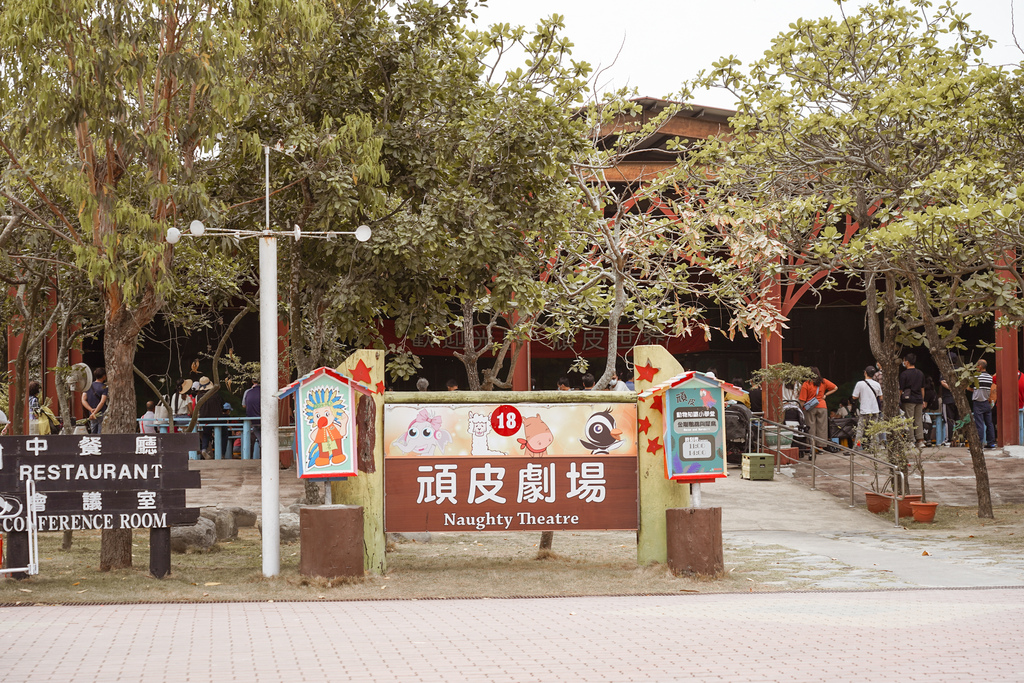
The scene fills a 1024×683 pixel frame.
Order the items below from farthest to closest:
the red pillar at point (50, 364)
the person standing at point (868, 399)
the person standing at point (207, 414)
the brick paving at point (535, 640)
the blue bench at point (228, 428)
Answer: the person standing at point (207, 414)
the blue bench at point (228, 428)
the red pillar at point (50, 364)
the person standing at point (868, 399)
the brick paving at point (535, 640)

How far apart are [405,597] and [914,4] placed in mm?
10110

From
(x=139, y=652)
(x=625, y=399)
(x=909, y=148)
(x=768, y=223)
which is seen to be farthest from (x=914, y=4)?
(x=139, y=652)

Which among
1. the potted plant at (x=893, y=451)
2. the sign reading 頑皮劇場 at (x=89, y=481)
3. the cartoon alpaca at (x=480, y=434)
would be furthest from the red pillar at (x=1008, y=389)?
the sign reading 頑皮劇場 at (x=89, y=481)

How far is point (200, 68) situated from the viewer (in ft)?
25.9

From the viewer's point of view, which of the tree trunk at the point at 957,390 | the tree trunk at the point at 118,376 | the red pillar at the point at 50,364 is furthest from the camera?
the red pillar at the point at 50,364

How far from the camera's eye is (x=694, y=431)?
826cm

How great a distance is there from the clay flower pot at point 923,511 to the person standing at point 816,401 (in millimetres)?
4320

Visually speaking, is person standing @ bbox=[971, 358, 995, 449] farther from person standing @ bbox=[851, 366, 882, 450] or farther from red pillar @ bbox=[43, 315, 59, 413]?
red pillar @ bbox=[43, 315, 59, 413]

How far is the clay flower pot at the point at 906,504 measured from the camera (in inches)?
480

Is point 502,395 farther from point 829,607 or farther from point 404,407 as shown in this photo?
point 829,607

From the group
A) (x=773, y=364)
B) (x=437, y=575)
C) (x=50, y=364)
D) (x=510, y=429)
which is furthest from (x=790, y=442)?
(x=50, y=364)

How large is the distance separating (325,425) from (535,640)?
2.86 meters

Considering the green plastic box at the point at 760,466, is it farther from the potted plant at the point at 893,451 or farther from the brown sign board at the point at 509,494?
the brown sign board at the point at 509,494

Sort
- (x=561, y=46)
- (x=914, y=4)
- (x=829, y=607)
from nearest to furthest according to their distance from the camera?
(x=829, y=607), (x=561, y=46), (x=914, y=4)
